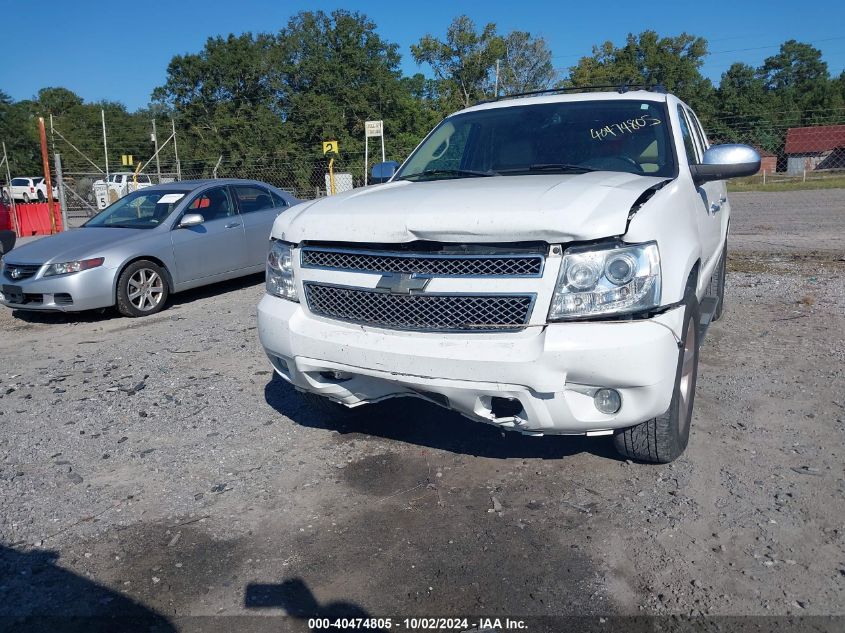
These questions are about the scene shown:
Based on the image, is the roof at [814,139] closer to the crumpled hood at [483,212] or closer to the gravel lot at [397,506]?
the gravel lot at [397,506]

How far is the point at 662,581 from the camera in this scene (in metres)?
2.79

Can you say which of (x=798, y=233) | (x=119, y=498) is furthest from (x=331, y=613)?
(x=798, y=233)

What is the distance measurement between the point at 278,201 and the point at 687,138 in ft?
21.2

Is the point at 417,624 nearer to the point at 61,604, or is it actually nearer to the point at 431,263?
the point at 61,604

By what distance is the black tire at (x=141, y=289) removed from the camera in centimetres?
795

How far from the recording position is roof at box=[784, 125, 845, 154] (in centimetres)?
3300

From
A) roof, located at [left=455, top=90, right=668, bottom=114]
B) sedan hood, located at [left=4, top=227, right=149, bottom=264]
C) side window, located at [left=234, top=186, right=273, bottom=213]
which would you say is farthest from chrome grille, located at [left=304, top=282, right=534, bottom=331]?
side window, located at [left=234, top=186, right=273, bottom=213]

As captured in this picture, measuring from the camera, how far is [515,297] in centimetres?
310

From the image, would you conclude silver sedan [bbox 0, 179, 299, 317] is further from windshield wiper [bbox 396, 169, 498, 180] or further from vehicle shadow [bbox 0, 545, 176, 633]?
vehicle shadow [bbox 0, 545, 176, 633]

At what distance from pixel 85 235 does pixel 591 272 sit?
7212 millimetres

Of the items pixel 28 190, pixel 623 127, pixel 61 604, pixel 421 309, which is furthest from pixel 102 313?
pixel 28 190

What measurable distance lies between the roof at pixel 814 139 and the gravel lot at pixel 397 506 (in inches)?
1266

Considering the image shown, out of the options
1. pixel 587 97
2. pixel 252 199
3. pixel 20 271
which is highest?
pixel 587 97

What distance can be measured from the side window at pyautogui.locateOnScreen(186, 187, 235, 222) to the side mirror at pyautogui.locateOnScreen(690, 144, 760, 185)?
636 centimetres
